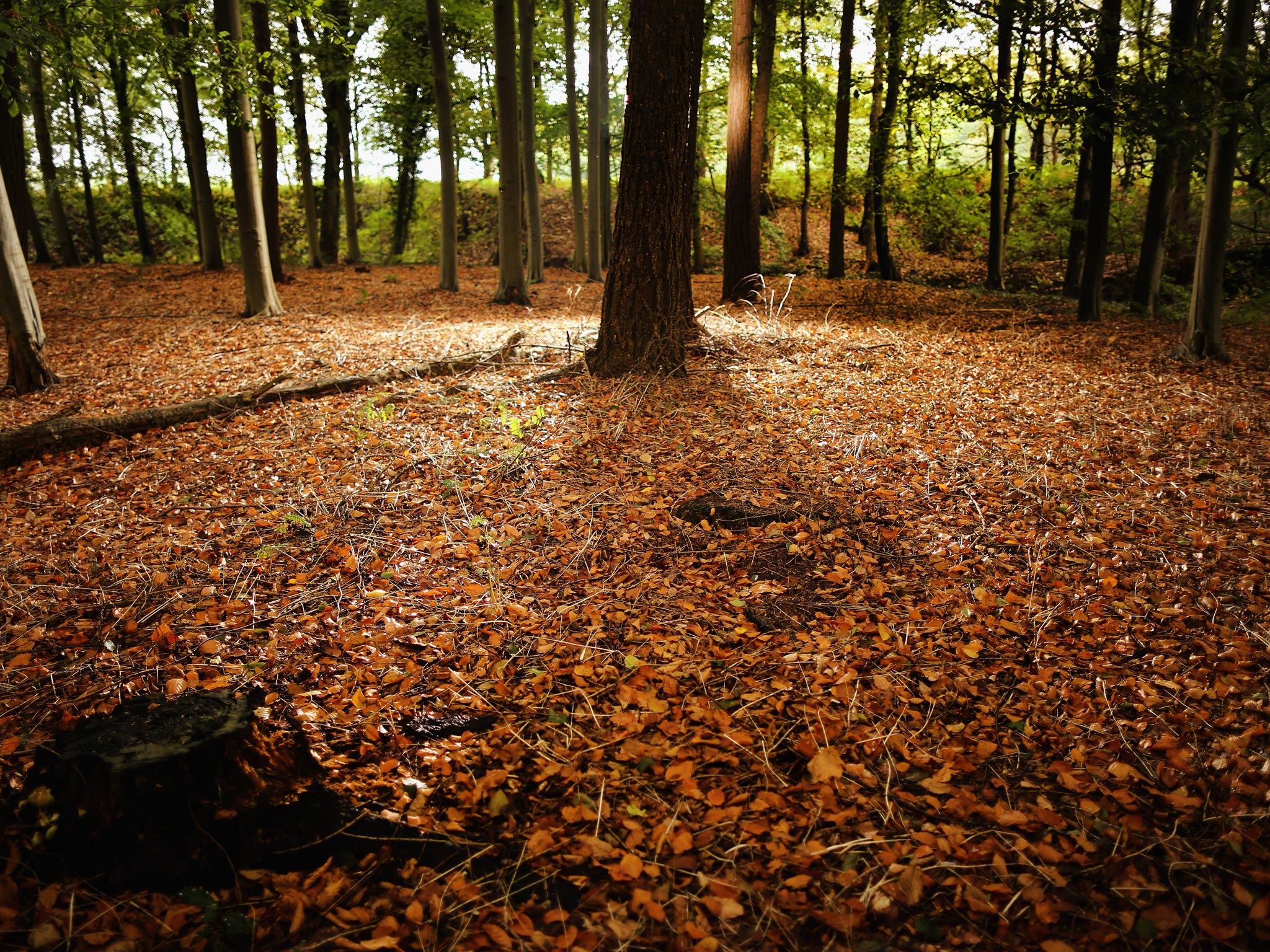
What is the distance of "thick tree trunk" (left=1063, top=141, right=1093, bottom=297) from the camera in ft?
36.8

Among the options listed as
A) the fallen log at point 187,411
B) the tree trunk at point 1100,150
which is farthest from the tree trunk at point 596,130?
the fallen log at point 187,411

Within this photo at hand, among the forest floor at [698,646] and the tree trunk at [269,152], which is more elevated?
the tree trunk at [269,152]

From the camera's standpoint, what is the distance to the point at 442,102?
40.0 ft

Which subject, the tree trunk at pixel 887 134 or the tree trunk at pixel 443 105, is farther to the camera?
the tree trunk at pixel 443 105

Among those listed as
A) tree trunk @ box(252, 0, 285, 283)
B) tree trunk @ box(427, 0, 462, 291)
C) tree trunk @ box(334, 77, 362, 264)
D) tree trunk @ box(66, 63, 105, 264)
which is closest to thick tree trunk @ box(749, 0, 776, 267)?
tree trunk @ box(427, 0, 462, 291)

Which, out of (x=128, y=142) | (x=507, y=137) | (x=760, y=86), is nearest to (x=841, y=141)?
(x=760, y=86)

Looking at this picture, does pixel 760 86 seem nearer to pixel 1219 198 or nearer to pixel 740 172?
pixel 740 172

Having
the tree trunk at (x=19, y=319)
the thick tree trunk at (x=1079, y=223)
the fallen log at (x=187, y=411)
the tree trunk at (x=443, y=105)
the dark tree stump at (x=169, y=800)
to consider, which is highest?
the tree trunk at (x=443, y=105)

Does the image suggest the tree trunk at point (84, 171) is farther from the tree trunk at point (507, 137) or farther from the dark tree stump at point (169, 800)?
the dark tree stump at point (169, 800)

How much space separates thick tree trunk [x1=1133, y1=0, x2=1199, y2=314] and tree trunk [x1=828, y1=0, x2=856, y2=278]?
189 inches

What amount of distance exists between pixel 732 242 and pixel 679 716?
9328 mm

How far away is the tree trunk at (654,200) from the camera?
5.80 metres

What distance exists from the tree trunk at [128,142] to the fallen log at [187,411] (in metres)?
16.0

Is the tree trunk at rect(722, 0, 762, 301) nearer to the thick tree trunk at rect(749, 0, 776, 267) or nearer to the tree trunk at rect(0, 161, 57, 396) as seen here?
the thick tree trunk at rect(749, 0, 776, 267)
